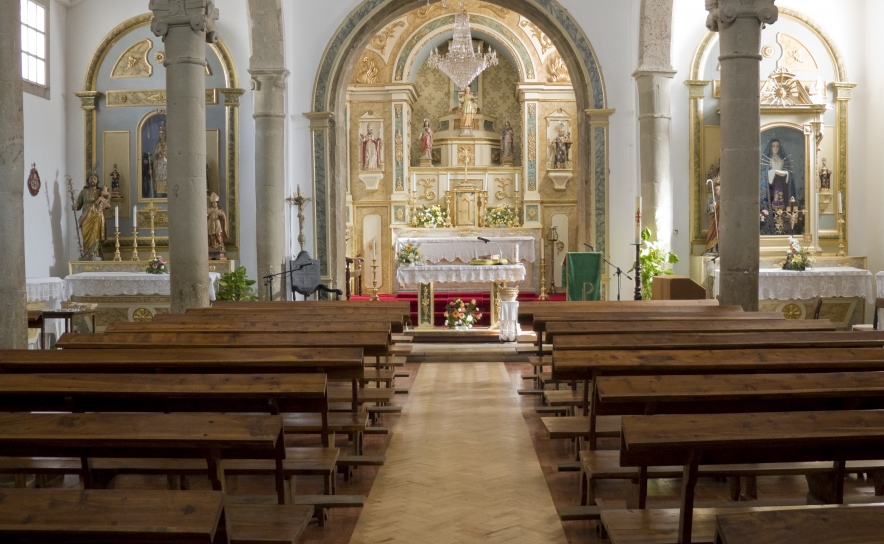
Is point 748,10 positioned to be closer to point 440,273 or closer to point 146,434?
point 440,273

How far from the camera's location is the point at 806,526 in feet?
6.66

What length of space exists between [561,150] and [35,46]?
410 inches

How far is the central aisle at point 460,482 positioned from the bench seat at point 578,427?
0.40 m

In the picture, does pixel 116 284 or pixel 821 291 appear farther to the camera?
pixel 116 284

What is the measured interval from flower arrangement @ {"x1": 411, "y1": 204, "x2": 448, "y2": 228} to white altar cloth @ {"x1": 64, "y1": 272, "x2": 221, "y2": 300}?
6.19 meters

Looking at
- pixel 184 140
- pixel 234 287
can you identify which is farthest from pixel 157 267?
pixel 184 140

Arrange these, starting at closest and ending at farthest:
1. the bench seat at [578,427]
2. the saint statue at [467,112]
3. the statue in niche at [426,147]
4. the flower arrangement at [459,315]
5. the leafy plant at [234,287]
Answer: the bench seat at [578,427] < the leafy plant at [234,287] < the flower arrangement at [459,315] < the saint statue at [467,112] < the statue in niche at [426,147]

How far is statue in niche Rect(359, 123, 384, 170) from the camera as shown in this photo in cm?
1884

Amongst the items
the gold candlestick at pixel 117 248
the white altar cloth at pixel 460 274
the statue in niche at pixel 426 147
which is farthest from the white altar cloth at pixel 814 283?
the gold candlestick at pixel 117 248

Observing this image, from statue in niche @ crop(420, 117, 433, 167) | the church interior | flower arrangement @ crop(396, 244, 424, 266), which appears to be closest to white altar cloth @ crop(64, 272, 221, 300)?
the church interior

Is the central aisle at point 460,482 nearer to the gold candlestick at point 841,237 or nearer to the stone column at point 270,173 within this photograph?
the stone column at point 270,173

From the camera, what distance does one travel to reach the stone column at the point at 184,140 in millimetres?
8617

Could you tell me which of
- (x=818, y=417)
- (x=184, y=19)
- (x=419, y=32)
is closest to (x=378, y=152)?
(x=419, y=32)

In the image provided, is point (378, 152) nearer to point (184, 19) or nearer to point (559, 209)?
point (559, 209)
